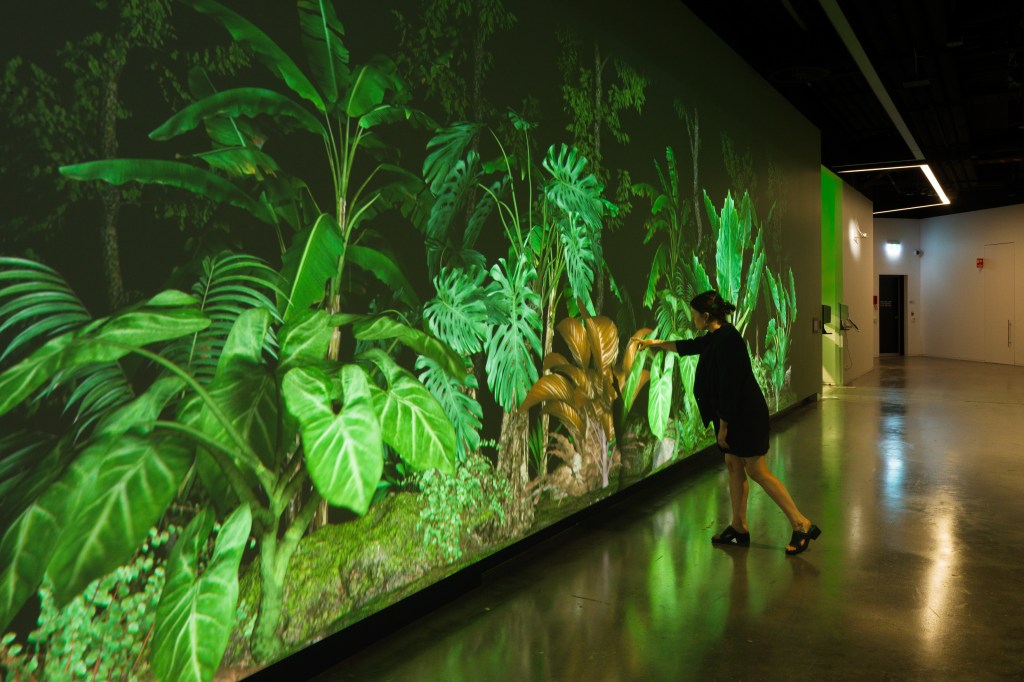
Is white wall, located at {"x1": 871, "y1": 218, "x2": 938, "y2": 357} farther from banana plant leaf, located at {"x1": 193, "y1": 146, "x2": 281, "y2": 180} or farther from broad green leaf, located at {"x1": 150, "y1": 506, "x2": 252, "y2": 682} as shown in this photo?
broad green leaf, located at {"x1": 150, "y1": 506, "x2": 252, "y2": 682}

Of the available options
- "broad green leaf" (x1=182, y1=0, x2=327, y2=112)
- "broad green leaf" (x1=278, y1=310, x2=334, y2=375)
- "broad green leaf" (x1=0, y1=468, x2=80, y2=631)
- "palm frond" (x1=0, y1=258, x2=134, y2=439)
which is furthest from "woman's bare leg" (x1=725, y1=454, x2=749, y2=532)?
"broad green leaf" (x1=0, y1=468, x2=80, y2=631)

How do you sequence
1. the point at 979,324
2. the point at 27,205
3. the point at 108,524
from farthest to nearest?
the point at 979,324 → the point at 108,524 → the point at 27,205

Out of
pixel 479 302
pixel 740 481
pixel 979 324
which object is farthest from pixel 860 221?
pixel 479 302

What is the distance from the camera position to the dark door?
2142 centimetres

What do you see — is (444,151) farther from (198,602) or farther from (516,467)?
(198,602)

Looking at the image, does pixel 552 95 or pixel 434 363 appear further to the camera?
pixel 552 95

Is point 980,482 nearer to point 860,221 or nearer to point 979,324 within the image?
point 860,221

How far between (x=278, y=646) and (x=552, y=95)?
130 inches

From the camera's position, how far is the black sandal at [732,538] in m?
4.70

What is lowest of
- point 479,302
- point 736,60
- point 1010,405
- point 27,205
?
point 1010,405

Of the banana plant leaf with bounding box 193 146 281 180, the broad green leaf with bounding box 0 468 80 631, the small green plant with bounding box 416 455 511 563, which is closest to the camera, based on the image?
the broad green leaf with bounding box 0 468 80 631

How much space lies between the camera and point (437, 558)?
3.67m

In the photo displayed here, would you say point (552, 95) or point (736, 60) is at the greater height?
point (736, 60)

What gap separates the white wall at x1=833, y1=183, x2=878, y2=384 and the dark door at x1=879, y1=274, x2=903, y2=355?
4.44 meters
